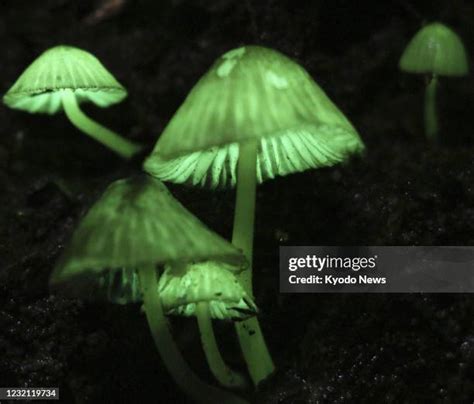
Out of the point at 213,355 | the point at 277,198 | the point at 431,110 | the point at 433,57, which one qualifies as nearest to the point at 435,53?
the point at 433,57

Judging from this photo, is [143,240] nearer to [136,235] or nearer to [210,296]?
[136,235]

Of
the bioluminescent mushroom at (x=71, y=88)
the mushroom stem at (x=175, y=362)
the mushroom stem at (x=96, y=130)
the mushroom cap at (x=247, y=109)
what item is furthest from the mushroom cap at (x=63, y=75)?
the mushroom stem at (x=175, y=362)

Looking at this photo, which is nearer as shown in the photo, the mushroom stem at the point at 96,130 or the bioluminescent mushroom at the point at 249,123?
the bioluminescent mushroom at the point at 249,123

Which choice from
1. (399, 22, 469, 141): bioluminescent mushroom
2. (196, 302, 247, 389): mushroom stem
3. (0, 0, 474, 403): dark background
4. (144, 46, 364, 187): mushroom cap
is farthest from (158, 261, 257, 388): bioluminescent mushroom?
(399, 22, 469, 141): bioluminescent mushroom

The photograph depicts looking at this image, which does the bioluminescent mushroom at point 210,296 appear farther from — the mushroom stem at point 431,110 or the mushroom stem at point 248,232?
the mushroom stem at point 431,110

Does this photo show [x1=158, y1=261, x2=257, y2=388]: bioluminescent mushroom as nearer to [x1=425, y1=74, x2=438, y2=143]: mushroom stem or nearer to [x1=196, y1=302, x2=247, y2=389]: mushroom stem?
[x1=196, y1=302, x2=247, y2=389]: mushroom stem
